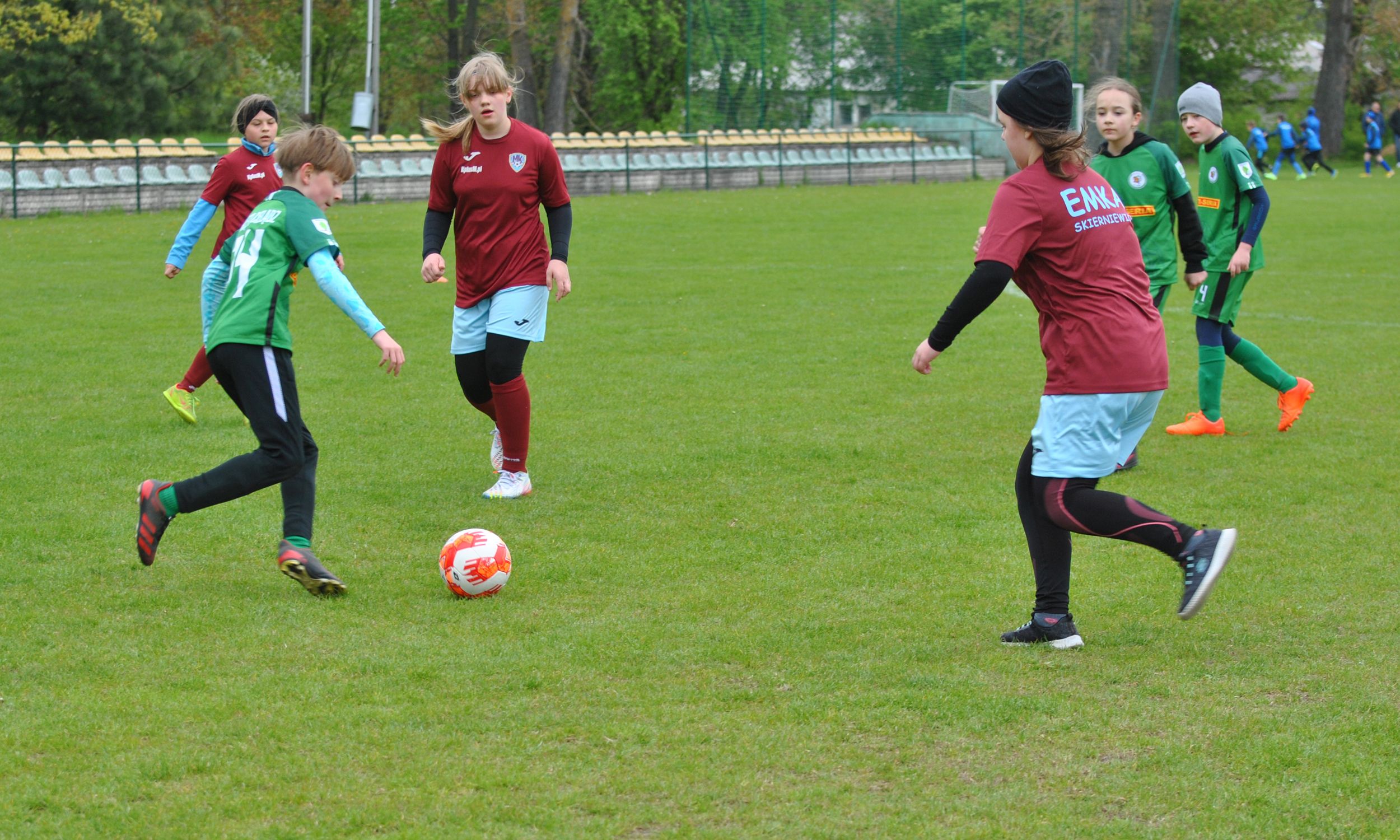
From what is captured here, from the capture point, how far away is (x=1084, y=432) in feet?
14.1

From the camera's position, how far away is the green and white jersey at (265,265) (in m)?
4.98

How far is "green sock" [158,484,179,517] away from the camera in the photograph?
511 centimetres

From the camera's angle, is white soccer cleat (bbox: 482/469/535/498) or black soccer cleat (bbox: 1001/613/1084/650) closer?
black soccer cleat (bbox: 1001/613/1084/650)

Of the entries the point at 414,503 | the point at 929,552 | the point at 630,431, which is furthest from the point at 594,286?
the point at 929,552

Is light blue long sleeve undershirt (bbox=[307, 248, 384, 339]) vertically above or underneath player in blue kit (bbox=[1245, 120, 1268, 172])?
underneath

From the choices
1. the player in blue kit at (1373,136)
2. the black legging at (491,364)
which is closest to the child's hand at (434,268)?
the black legging at (491,364)

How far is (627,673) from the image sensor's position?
4297 millimetres

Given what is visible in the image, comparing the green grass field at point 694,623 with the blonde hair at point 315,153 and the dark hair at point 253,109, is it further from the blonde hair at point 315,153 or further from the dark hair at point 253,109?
the dark hair at point 253,109

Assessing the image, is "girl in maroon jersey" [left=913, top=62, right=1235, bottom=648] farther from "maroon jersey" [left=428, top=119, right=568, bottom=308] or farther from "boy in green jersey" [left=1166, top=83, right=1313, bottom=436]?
"boy in green jersey" [left=1166, top=83, right=1313, bottom=436]

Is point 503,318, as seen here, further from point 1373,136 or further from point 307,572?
point 1373,136

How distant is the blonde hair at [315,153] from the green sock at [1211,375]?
5164mm

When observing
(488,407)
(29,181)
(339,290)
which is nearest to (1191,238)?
(488,407)

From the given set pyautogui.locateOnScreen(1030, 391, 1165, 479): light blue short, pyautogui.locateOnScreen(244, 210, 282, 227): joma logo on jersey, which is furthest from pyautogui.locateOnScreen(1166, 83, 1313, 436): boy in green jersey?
pyautogui.locateOnScreen(244, 210, 282, 227): joma logo on jersey

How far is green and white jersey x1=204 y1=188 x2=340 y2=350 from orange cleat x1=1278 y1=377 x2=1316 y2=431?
5.84 m
